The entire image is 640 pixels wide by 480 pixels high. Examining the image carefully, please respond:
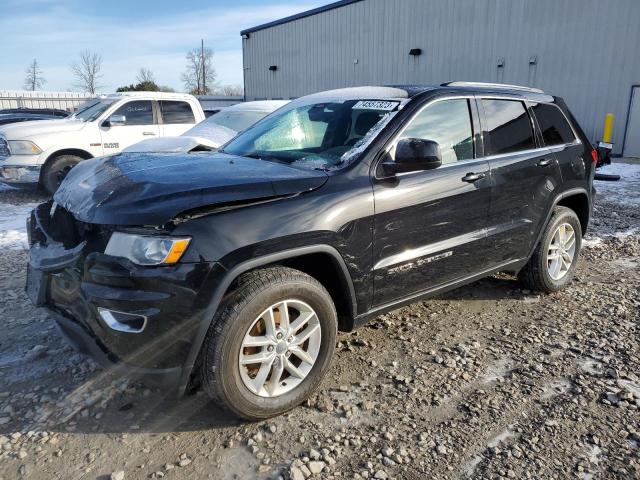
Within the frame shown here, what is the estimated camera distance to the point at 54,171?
8.30 m

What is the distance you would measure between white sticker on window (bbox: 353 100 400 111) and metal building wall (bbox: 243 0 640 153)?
1360 cm

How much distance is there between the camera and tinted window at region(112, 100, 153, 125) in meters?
9.18

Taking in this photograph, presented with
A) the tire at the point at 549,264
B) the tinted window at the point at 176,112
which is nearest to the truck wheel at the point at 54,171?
the tinted window at the point at 176,112

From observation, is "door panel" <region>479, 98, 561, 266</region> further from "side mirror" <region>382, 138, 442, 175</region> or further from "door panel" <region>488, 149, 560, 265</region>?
"side mirror" <region>382, 138, 442, 175</region>

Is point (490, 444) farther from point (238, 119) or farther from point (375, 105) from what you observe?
point (238, 119)

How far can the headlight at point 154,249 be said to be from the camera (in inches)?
91.7

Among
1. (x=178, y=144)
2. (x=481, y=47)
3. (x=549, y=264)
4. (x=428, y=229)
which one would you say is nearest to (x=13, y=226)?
→ (x=178, y=144)

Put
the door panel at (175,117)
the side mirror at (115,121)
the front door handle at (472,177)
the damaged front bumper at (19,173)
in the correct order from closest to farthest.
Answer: the front door handle at (472,177)
the damaged front bumper at (19,173)
the side mirror at (115,121)
the door panel at (175,117)

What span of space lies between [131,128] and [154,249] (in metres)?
7.62

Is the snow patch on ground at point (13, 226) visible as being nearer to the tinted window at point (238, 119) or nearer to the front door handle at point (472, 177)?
the tinted window at point (238, 119)

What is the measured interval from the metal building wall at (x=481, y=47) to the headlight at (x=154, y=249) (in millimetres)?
15336

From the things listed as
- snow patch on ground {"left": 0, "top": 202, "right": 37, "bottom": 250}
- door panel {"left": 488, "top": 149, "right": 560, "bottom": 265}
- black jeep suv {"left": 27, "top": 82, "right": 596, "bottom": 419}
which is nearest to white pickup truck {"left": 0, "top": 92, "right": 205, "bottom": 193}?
snow patch on ground {"left": 0, "top": 202, "right": 37, "bottom": 250}

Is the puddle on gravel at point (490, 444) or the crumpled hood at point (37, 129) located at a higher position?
the crumpled hood at point (37, 129)

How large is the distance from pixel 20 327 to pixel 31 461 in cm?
160
